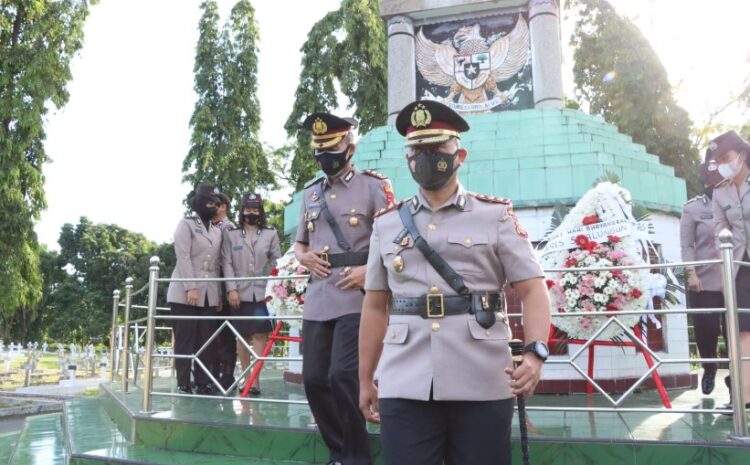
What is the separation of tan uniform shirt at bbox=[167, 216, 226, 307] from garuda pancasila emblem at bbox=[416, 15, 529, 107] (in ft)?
13.8

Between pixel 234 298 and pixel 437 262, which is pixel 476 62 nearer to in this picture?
pixel 234 298

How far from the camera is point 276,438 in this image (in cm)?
398

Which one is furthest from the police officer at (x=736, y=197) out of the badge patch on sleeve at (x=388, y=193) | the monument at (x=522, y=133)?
the badge patch on sleeve at (x=388, y=193)

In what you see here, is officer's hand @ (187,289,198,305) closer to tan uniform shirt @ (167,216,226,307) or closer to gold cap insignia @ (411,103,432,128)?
tan uniform shirt @ (167,216,226,307)

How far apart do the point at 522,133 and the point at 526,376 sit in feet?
19.3

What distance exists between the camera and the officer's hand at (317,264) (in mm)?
3340

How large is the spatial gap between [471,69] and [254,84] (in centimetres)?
1687

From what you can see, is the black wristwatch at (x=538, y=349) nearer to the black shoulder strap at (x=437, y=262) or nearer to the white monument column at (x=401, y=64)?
the black shoulder strap at (x=437, y=262)

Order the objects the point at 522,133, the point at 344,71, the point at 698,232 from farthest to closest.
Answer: the point at 344,71, the point at 522,133, the point at 698,232

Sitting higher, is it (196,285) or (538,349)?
(196,285)

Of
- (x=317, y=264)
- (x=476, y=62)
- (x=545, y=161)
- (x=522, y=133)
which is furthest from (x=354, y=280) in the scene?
(x=476, y=62)

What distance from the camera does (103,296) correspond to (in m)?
38.5

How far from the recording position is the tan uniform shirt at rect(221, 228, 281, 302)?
6.11 metres

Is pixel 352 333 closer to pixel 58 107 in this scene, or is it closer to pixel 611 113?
pixel 58 107
